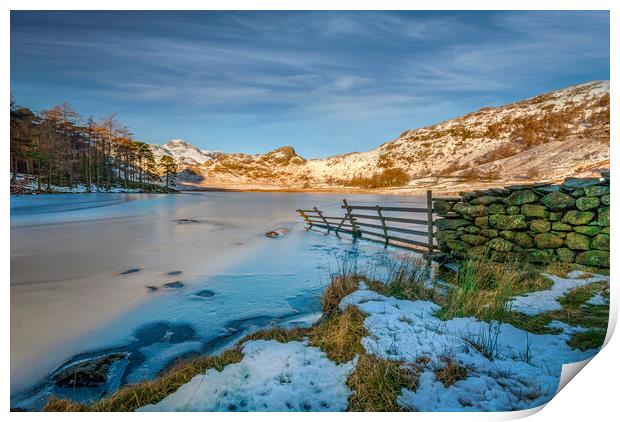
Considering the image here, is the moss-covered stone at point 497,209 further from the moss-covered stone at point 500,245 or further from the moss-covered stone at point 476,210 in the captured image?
the moss-covered stone at point 500,245

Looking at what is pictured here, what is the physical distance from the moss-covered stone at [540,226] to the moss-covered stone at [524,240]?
0.17 m

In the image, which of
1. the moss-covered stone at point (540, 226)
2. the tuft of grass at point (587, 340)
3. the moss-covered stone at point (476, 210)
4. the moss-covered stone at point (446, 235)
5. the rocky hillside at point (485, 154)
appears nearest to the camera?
the tuft of grass at point (587, 340)

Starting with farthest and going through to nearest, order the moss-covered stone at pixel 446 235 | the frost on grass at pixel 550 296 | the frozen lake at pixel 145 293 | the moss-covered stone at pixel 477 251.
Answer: the moss-covered stone at pixel 446 235 < the moss-covered stone at pixel 477 251 < the frost on grass at pixel 550 296 < the frozen lake at pixel 145 293

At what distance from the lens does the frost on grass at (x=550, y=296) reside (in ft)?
12.4

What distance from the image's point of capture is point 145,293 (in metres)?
5.48

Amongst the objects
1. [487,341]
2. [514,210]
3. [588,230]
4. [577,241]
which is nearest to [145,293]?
[487,341]

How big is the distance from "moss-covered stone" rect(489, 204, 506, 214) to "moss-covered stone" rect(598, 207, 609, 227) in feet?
4.54

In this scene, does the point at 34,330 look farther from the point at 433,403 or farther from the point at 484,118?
the point at 484,118

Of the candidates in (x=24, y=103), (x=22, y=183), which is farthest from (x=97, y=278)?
(x=24, y=103)

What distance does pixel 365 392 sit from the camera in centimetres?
232

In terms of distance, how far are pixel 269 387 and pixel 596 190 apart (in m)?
5.88

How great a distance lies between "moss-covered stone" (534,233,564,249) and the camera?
529cm

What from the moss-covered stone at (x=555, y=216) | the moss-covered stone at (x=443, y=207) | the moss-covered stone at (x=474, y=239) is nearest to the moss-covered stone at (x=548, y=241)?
the moss-covered stone at (x=555, y=216)

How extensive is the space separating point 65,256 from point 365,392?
9128 mm
